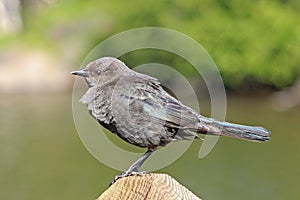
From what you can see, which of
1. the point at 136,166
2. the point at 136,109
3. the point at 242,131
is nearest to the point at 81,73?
the point at 136,109

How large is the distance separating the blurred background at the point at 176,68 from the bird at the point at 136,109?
897cm

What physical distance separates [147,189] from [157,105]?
1.97 feet

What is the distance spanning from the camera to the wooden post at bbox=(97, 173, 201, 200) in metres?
2.24

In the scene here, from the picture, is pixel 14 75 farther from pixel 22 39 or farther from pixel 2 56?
pixel 22 39

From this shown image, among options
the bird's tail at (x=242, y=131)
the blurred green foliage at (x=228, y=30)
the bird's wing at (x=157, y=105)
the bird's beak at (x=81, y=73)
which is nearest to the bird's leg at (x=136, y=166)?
the bird's wing at (x=157, y=105)

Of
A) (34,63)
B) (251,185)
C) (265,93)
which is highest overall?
(265,93)

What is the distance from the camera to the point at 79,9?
2361 cm

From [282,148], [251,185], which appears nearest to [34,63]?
[282,148]

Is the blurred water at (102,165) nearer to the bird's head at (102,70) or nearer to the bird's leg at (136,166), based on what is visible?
the bird's leg at (136,166)

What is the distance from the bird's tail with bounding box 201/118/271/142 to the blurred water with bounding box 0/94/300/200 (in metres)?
8.73

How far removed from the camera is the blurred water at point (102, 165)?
1213cm

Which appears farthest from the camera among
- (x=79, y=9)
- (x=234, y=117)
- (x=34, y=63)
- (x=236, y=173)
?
(x=79, y=9)

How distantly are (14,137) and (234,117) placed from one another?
15.6 feet

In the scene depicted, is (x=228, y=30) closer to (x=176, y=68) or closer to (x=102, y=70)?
(x=176, y=68)
